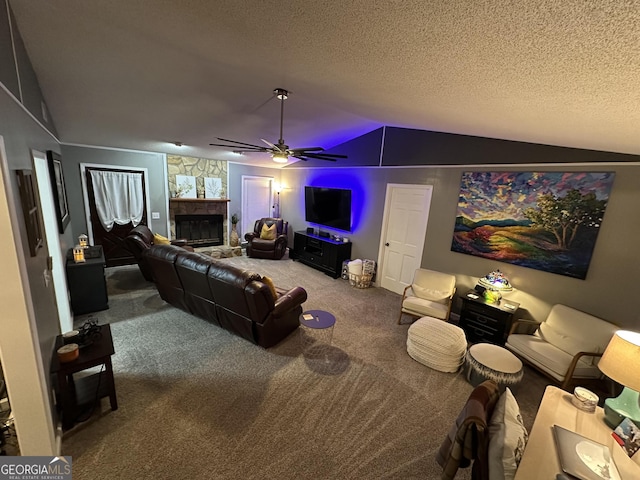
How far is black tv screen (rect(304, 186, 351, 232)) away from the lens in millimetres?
5879

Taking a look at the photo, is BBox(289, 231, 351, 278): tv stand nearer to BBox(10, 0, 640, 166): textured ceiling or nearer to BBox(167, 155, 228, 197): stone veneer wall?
BBox(167, 155, 228, 197): stone veneer wall

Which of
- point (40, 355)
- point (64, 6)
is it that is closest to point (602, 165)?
point (64, 6)

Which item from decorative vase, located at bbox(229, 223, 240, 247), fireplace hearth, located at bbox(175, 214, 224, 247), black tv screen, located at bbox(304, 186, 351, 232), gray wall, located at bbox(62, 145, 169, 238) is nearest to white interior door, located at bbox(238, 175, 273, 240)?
decorative vase, located at bbox(229, 223, 240, 247)

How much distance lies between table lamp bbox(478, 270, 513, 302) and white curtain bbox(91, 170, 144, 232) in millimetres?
6936

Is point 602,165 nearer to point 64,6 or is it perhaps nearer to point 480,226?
point 480,226

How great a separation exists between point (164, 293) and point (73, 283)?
1.12 m

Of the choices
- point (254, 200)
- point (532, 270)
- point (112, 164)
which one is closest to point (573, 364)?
point (532, 270)

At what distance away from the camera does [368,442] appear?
2.13m

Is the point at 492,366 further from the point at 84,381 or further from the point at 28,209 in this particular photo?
the point at 28,209

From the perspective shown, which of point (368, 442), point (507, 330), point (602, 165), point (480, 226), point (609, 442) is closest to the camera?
point (609, 442)

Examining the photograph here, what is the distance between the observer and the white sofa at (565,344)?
2754 mm

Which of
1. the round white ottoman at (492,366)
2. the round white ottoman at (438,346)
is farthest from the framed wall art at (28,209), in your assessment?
the round white ottoman at (492,366)

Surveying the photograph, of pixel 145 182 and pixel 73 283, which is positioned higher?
pixel 145 182

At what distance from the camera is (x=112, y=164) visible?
5.54 meters
